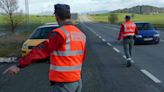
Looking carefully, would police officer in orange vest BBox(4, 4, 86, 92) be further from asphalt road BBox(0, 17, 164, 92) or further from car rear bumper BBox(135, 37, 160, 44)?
car rear bumper BBox(135, 37, 160, 44)

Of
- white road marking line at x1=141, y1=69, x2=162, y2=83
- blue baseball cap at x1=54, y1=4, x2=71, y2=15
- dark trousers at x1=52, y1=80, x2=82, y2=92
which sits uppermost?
blue baseball cap at x1=54, y1=4, x2=71, y2=15

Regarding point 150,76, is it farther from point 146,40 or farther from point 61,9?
point 146,40

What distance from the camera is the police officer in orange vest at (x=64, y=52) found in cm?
456

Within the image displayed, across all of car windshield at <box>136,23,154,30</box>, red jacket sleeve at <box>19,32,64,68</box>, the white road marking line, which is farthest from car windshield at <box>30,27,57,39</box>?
red jacket sleeve at <box>19,32,64,68</box>

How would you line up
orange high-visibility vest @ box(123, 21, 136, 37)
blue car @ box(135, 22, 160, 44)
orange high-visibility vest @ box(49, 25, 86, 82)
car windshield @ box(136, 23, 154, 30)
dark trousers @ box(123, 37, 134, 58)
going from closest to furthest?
orange high-visibility vest @ box(49, 25, 86, 82), dark trousers @ box(123, 37, 134, 58), orange high-visibility vest @ box(123, 21, 136, 37), blue car @ box(135, 22, 160, 44), car windshield @ box(136, 23, 154, 30)

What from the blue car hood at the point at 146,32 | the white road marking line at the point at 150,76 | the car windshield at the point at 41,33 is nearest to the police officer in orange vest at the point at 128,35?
the white road marking line at the point at 150,76

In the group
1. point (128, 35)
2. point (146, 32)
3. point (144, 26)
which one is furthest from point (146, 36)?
point (128, 35)

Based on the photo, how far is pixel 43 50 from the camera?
4531 millimetres

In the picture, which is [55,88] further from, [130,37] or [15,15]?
[15,15]

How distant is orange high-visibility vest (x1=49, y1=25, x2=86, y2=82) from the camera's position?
15.2 ft

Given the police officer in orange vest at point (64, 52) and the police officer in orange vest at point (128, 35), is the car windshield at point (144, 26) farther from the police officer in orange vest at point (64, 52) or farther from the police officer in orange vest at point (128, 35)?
the police officer in orange vest at point (64, 52)

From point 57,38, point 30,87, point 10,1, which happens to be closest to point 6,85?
point 30,87

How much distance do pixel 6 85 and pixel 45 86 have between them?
41.8 inches

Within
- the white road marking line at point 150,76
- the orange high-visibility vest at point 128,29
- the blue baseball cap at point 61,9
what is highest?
the blue baseball cap at point 61,9
